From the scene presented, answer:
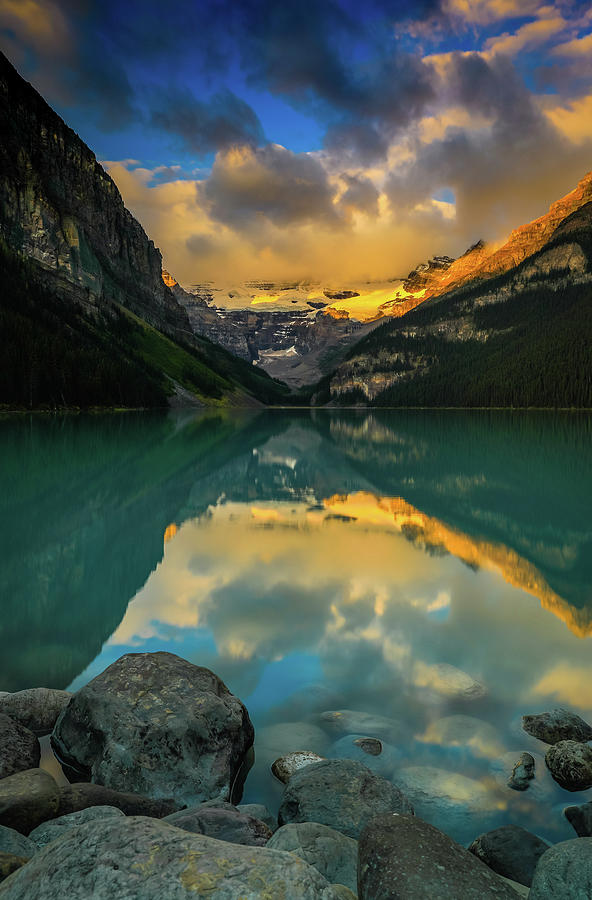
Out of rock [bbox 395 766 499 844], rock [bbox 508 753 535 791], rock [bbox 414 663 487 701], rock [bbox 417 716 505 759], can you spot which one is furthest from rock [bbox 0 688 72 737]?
rock [bbox 508 753 535 791]

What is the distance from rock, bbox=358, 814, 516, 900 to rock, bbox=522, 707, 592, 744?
4.44 meters

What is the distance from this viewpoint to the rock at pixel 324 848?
16.7 ft

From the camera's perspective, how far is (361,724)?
8.89 meters

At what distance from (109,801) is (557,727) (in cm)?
659

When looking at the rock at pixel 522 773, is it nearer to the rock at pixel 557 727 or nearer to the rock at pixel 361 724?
the rock at pixel 557 727

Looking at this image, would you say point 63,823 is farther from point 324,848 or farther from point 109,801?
point 324,848

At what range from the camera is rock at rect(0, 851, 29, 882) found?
4.27 m

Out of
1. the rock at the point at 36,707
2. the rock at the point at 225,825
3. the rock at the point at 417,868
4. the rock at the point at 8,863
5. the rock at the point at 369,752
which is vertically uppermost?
the rock at the point at 8,863

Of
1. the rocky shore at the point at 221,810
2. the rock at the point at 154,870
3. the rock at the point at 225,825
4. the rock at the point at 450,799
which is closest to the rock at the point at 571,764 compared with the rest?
the rocky shore at the point at 221,810

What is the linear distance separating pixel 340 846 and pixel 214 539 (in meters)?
15.5

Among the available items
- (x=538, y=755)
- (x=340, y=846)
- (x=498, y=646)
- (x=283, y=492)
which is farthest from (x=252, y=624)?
(x=283, y=492)

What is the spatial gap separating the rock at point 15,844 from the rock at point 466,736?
5.64 meters

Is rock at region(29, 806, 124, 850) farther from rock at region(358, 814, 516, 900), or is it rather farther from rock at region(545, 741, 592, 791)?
rock at region(545, 741, 592, 791)

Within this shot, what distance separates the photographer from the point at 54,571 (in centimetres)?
1609
